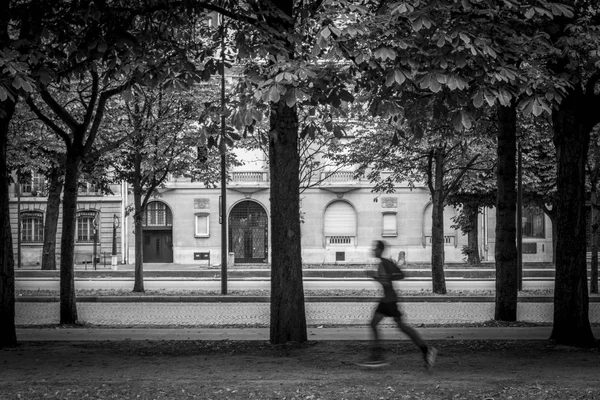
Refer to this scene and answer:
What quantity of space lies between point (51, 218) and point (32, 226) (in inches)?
674

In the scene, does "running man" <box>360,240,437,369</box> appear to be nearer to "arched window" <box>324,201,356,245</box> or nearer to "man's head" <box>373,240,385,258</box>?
"man's head" <box>373,240,385,258</box>

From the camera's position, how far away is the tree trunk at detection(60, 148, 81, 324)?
16250mm

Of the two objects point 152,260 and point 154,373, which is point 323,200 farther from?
point 154,373

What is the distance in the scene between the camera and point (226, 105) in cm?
970

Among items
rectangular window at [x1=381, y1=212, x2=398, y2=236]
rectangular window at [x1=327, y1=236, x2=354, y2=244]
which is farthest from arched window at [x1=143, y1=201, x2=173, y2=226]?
rectangular window at [x1=381, y1=212, x2=398, y2=236]

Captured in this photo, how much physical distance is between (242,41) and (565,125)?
194 inches

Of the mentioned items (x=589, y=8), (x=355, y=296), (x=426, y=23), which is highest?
(x=589, y=8)

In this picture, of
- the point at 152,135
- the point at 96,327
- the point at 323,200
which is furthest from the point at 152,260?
the point at 96,327

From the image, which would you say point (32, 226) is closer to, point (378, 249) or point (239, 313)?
point (239, 313)

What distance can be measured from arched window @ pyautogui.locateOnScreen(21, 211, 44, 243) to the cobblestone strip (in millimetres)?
29639

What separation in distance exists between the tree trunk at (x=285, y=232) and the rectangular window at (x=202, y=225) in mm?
40448

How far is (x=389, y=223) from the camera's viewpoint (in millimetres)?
51750

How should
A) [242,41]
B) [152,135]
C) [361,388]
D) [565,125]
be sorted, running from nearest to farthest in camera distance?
1. [361,388]
2. [242,41]
3. [565,125]
4. [152,135]

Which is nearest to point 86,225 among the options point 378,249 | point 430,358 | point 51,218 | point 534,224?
point 51,218
